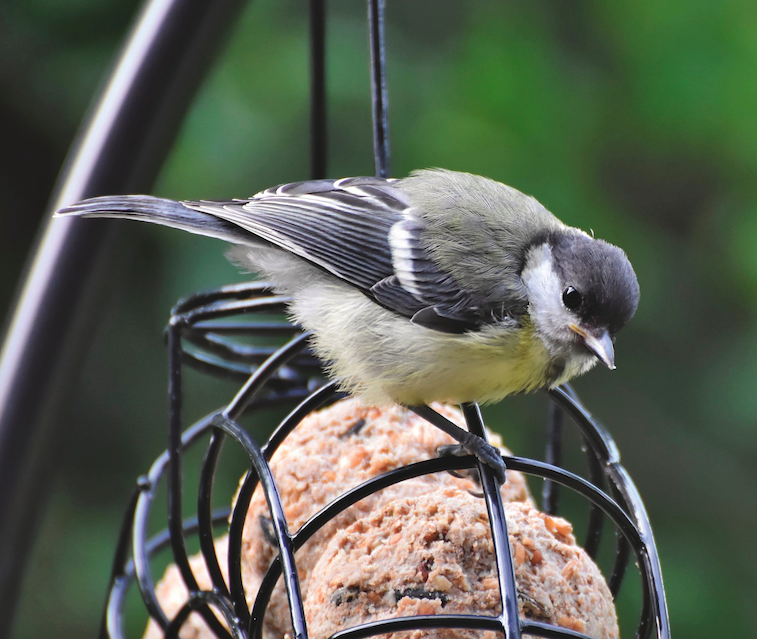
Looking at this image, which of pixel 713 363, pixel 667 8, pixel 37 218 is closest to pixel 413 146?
pixel 667 8

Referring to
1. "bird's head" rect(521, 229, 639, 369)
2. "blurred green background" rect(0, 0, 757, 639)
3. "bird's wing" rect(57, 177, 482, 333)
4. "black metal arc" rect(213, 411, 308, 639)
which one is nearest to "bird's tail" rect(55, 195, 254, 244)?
"bird's wing" rect(57, 177, 482, 333)

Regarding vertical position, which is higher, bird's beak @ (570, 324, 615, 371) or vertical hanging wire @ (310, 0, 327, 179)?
vertical hanging wire @ (310, 0, 327, 179)

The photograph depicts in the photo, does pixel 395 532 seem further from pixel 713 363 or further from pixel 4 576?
pixel 713 363

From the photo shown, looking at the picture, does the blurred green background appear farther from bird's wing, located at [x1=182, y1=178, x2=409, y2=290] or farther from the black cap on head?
the black cap on head

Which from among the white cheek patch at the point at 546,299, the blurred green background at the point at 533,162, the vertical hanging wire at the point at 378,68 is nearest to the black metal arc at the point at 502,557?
the white cheek patch at the point at 546,299

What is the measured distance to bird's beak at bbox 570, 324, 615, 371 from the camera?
3.36 feet

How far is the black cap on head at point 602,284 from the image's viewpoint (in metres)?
1.03

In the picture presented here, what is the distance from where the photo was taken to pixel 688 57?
183 cm

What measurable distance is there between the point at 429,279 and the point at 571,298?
0.18 meters

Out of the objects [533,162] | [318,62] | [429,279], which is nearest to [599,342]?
[429,279]

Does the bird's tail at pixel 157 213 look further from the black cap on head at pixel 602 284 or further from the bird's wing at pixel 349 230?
the black cap on head at pixel 602 284

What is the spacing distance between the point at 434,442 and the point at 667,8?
1.25 metres

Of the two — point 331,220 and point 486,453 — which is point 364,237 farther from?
point 486,453

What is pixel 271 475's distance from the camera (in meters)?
0.84
